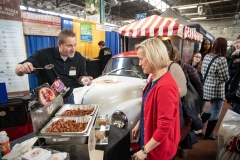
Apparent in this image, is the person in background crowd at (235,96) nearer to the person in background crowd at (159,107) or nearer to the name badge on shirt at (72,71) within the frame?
the person in background crowd at (159,107)

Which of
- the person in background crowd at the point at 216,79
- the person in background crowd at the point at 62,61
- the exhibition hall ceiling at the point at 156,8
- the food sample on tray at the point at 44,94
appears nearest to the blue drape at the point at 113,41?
the exhibition hall ceiling at the point at 156,8

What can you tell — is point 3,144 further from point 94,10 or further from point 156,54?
point 94,10

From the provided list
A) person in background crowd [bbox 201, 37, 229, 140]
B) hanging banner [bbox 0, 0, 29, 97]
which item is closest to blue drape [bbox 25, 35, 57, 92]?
hanging banner [bbox 0, 0, 29, 97]

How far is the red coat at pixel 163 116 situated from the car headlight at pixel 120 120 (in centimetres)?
67

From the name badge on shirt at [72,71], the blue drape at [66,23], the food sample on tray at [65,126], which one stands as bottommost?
the food sample on tray at [65,126]

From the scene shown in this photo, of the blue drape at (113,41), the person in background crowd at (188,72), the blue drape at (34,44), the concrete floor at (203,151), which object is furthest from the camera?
the blue drape at (113,41)

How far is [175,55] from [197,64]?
6.22ft

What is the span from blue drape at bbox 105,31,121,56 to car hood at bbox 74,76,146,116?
17.5ft

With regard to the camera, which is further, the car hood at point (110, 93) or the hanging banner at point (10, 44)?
the hanging banner at point (10, 44)

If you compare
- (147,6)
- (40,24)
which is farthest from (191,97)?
(147,6)

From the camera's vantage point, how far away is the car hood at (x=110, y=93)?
2.55m

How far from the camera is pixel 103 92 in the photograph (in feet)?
8.73

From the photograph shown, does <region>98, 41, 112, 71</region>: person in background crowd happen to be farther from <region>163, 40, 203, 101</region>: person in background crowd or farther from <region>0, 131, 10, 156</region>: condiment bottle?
<region>0, 131, 10, 156</region>: condiment bottle

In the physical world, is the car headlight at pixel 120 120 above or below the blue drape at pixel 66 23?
below
